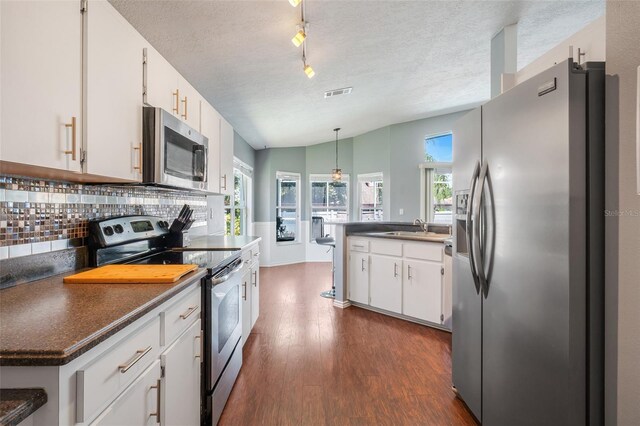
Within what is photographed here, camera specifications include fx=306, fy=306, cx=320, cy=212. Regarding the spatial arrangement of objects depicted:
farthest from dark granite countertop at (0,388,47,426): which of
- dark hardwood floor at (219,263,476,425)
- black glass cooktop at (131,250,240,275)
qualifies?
dark hardwood floor at (219,263,476,425)

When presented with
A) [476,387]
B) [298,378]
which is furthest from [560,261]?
[298,378]

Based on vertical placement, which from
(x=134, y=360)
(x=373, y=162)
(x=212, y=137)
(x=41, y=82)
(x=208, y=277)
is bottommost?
(x=134, y=360)

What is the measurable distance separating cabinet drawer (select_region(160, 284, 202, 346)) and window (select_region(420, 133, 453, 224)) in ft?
16.2

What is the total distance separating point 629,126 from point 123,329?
1.67 meters

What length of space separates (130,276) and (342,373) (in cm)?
161

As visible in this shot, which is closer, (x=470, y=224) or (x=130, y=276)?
(x=130, y=276)

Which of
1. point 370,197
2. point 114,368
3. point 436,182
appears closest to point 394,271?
point 114,368

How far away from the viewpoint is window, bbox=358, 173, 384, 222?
667 cm

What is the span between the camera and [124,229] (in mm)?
1803

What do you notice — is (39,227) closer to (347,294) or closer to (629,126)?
(629,126)

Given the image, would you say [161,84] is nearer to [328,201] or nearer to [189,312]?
[189,312]

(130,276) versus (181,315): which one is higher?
(130,276)

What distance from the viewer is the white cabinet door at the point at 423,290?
3.01 meters

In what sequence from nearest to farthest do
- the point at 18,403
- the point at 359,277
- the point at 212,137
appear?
the point at 18,403, the point at 212,137, the point at 359,277
